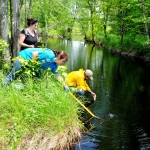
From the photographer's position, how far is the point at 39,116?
520 centimetres

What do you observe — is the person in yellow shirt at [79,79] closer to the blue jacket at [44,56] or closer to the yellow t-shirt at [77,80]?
the yellow t-shirt at [77,80]

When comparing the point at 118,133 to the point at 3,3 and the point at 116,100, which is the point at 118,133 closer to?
the point at 116,100

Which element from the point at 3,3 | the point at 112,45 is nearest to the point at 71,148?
the point at 3,3

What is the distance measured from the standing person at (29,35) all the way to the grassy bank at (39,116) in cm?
123

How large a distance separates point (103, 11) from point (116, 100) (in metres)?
32.7

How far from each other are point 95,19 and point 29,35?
118 feet

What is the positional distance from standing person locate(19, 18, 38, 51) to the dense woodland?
0.57m

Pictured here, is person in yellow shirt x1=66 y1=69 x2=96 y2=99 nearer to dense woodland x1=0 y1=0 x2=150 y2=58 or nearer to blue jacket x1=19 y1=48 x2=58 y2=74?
dense woodland x1=0 y1=0 x2=150 y2=58

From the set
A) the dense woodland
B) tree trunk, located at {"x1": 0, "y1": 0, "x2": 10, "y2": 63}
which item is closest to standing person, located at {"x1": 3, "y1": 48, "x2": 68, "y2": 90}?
tree trunk, located at {"x1": 0, "y1": 0, "x2": 10, "y2": 63}

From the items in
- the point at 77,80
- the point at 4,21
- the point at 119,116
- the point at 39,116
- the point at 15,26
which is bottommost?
the point at 119,116

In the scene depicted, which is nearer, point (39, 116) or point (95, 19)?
point (39, 116)

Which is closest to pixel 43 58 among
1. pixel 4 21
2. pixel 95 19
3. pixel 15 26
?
pixel 4 21

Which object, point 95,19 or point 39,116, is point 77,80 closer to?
point 39,116

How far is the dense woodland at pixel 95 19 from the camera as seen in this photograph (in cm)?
771
